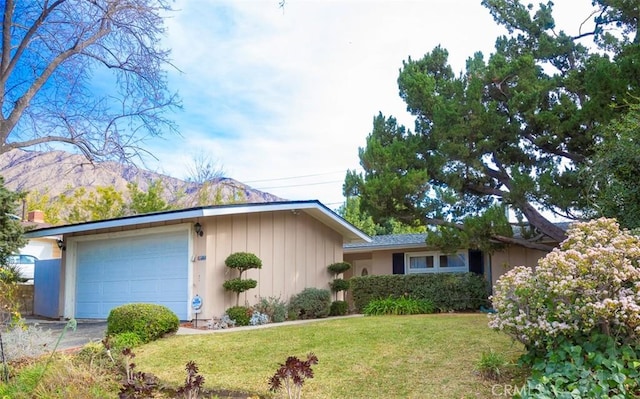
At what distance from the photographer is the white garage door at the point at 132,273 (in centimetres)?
1234

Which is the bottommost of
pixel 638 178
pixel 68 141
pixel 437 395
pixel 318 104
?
pixel 437 395

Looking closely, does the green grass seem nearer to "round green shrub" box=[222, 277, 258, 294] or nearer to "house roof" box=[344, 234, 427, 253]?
"round green shrub" box=[222, 277, 258, 294]

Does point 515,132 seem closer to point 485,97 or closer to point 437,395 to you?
point 485,97

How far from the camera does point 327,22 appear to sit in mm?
7703

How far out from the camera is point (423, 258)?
18766 mm

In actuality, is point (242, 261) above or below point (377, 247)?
below

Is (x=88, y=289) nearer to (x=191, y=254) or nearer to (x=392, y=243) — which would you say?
(x=191, y=254)

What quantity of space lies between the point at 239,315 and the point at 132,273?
3194mm

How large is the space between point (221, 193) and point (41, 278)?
13167mm

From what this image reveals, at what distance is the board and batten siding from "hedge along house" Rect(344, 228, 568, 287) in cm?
328

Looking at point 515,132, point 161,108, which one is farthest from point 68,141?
point 515,132

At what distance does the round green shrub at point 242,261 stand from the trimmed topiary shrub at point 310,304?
192 cm

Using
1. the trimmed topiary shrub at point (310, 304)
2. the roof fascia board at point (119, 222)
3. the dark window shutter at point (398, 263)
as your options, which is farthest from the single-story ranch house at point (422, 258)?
the roof fascia board at point (119, 222)

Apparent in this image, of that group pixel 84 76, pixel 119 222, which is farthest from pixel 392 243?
pixel 84 76
